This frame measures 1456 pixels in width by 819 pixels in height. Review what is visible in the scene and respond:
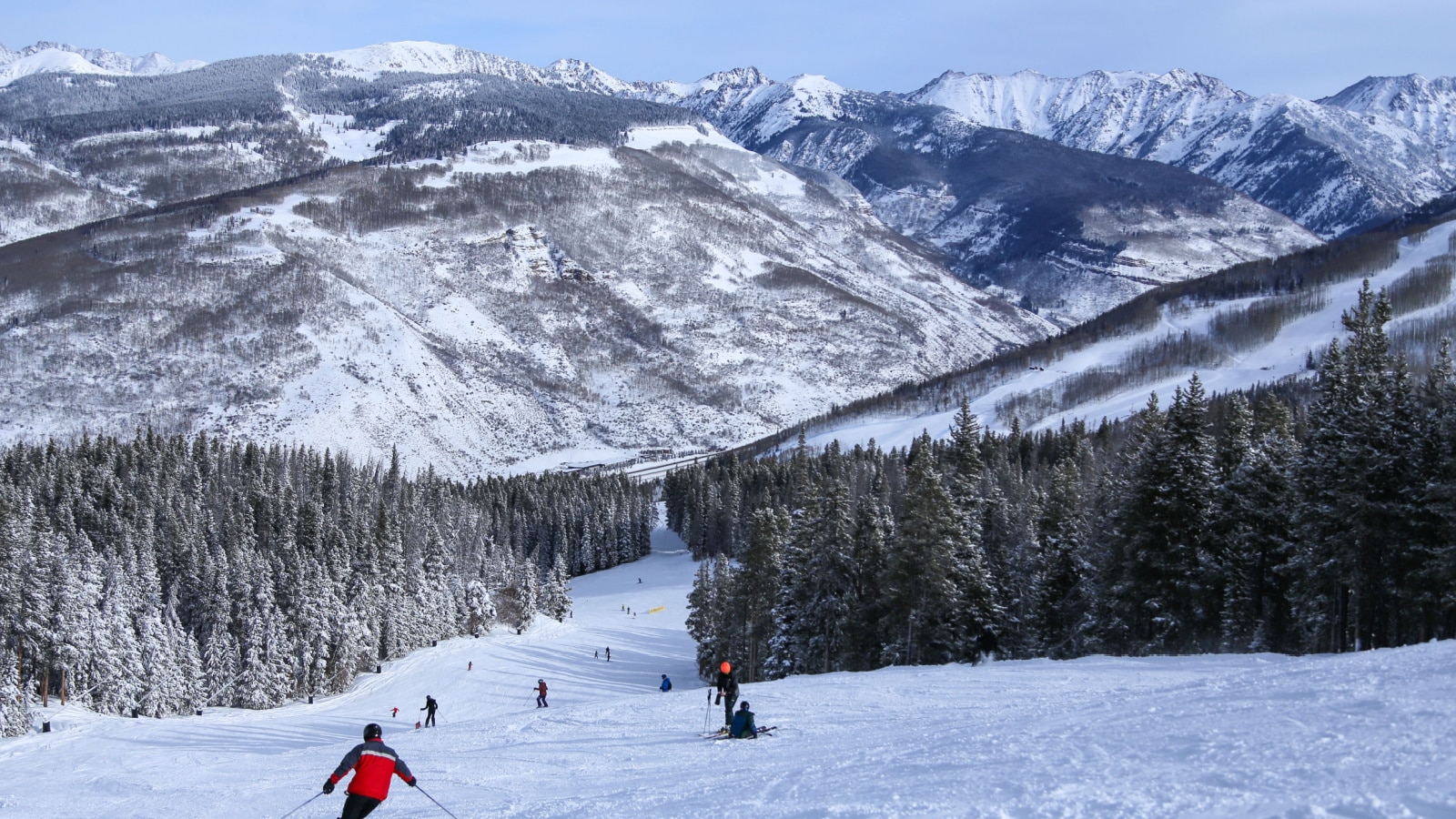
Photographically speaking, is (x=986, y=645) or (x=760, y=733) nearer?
(x=760, y=733)

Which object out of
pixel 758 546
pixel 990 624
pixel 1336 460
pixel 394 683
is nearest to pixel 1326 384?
pixel 1336 460

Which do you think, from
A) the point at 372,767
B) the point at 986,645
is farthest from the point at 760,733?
Result: the point at 986,645

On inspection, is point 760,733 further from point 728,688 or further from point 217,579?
point 217,579

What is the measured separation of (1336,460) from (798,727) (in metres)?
22.0

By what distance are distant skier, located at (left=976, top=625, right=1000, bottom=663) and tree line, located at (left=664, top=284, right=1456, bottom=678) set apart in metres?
0.43

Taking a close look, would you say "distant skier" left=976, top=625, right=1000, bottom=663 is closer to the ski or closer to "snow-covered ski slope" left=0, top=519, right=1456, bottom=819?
"snow-covered ski slope" left=0, top=519, right=1456, bottom=819

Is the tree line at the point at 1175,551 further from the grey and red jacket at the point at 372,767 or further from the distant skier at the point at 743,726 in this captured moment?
the grey and red jacket at the point at 372,767

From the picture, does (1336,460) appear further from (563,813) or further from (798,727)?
(563,813)

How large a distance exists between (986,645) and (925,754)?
2752 centimetres

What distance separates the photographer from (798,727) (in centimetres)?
2700

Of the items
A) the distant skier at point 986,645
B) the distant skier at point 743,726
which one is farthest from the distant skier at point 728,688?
the distant skier at point 986,645

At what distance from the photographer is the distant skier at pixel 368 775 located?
52.1 feet

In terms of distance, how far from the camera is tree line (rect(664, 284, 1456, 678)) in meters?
35.2

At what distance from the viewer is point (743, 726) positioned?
2591 cm
